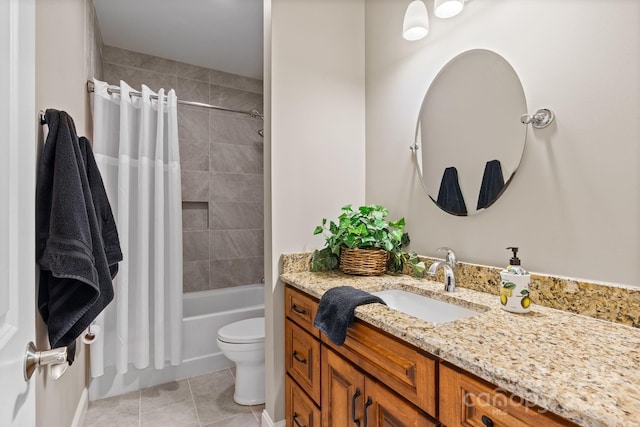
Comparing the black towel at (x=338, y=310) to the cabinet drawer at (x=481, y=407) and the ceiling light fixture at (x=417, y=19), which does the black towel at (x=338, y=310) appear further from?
the ceiling light fixture at (x=417, y=19)

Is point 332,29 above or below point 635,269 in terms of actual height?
above

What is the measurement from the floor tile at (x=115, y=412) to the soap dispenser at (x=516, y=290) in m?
2.01

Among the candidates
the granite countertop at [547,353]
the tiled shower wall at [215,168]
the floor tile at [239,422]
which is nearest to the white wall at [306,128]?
the floor tile at [239,422]

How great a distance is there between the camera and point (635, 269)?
0.87 meters

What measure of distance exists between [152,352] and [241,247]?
1211 mm

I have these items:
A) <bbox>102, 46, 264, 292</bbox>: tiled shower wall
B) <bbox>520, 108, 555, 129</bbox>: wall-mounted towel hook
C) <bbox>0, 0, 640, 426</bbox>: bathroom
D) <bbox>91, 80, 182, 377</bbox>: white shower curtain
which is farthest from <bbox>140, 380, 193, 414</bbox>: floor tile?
<bbox>520, 108, 555, 129</bbox>: wall-mounted towel hook

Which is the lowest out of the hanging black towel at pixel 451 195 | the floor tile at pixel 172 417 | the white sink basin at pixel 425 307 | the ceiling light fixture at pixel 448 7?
the floor tile at pixel 172 417

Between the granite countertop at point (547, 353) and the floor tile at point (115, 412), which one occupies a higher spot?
the granite countertop at point (547, 353)

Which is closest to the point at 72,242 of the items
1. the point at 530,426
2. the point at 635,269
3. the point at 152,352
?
the point at 530,426

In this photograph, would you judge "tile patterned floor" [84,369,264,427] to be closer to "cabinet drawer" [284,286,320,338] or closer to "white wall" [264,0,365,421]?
"white wall" [264,0,365,421]

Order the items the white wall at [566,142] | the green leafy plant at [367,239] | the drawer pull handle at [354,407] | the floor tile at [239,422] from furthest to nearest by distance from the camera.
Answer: the floor tile at [239,422]
the green leafy plant at [367,239]
the drawer pull handle at [354,407]
the white wall at [566,142]

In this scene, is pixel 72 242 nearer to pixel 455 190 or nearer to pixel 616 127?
pixel 455 190

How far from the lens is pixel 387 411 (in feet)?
2.94

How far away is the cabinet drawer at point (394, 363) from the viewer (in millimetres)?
773
